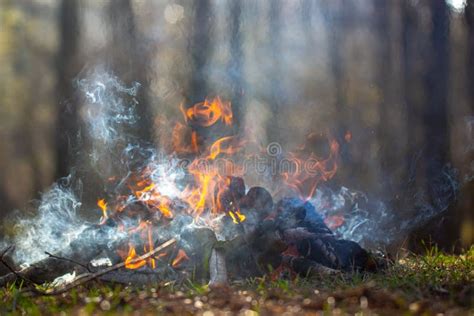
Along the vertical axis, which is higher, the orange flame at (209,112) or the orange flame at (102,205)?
the orange flame at (209,112)

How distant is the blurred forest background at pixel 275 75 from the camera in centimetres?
855

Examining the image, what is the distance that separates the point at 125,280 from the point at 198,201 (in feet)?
5.62

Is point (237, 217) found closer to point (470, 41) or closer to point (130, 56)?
point (130, 56)

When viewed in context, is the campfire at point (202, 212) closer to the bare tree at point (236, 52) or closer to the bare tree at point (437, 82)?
the bare tree at point (236, 52)

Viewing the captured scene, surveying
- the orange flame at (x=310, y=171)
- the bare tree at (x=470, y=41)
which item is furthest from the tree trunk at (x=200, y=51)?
the bare tree at (x=470, y=41)

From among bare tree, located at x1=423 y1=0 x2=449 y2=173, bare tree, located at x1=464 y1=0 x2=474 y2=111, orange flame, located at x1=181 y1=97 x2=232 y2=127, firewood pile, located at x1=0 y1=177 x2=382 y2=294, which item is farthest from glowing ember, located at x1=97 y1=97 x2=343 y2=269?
bare tree, located at x1=464 y1=0 x2=474 y2=111

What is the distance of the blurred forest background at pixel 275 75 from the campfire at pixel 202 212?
321 mm

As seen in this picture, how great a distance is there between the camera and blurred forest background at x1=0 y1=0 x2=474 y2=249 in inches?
336

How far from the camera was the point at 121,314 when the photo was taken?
3.35 meters

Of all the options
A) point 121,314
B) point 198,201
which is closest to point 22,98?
point 198,201

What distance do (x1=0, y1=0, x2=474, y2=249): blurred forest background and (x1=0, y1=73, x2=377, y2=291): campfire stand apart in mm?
321

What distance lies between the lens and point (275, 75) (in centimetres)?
894

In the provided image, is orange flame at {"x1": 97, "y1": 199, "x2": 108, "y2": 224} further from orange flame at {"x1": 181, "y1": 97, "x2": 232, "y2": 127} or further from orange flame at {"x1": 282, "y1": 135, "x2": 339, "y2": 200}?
orange flame at {"x1": 282, "y1": 135, "x2": 339, "y2": 200}

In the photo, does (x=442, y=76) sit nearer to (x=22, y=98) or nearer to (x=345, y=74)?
(x=345, y=74)
